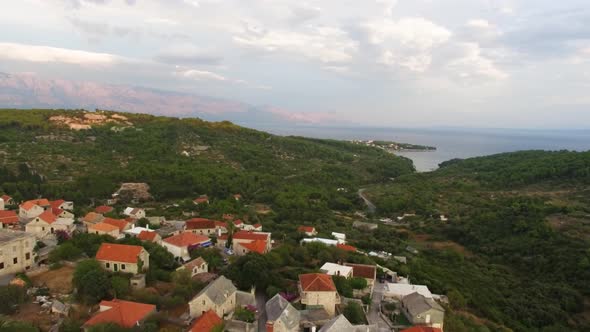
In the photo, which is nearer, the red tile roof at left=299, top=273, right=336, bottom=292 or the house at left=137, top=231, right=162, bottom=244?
the red tile roof at left=299, top=273, right=336, bottom=292

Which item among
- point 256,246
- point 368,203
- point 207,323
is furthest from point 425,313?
point 368,203

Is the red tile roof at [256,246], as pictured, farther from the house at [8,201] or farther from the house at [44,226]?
the house at [8,201]

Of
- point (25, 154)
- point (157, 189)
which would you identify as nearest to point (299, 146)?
point (157, 189)

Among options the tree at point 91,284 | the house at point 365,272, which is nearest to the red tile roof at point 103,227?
the tree at point 91,284

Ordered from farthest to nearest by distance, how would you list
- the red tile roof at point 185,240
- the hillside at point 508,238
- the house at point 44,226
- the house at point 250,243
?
1. the hillside at point 508,238
2. the house at point 44,226
3. the house at point 250,243
4. the red tile roof at point 185,240

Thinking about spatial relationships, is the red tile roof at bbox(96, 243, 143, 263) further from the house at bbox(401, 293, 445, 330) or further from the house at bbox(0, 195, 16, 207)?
the house at bbox(0, 195, 16, 207)

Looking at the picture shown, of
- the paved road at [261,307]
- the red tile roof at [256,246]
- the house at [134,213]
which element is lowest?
the house at [134,213]

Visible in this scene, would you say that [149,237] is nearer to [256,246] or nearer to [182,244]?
[182,244]

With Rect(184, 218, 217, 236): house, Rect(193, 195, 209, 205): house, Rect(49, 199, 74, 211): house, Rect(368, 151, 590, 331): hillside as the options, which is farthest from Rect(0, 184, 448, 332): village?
Rect(193, 195, 209, 205): house
